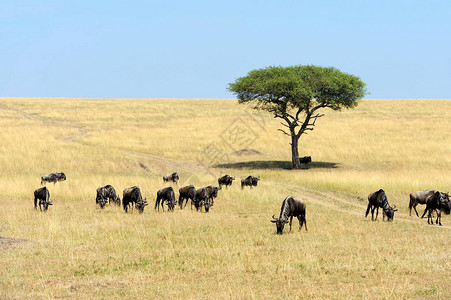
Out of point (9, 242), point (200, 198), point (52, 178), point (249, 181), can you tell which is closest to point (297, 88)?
point (249, 181)

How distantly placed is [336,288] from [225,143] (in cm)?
5219

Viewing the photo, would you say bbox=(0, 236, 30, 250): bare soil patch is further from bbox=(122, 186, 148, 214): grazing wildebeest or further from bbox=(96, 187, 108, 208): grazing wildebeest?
bbox=(96, 187, 108, 208): grazing wildebeest

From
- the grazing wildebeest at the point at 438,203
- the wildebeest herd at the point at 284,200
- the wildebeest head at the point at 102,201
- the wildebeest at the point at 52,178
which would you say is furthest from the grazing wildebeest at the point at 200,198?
the wildebeest at the point at 52,178

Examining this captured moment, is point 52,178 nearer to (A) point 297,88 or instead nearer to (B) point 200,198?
(B) point 200,198

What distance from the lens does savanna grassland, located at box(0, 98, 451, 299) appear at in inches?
443

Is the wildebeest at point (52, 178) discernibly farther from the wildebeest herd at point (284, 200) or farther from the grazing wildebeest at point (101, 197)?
the grazing wildebeest at point (101, 197)

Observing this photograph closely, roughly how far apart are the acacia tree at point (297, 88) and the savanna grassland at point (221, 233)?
5.62 meters

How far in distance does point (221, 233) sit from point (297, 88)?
99.7ft

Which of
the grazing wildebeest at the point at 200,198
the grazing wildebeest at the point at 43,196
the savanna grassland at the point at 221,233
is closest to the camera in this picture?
the savanna grassland at the point at 221,233

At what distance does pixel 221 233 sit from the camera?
17.7 meters

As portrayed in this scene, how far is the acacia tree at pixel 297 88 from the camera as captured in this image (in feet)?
154

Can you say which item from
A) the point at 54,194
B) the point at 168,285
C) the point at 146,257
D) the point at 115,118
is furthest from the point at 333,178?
the point at 115,118

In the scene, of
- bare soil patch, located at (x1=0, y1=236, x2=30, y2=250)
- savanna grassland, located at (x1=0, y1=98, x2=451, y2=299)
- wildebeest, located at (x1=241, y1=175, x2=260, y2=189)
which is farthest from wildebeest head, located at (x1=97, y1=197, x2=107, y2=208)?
wildebeest, located at (x1=241, y1=175, x2=260, y2=189)

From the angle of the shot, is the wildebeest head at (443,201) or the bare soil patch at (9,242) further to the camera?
the wildebeest head at (443,201)
